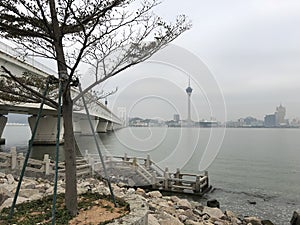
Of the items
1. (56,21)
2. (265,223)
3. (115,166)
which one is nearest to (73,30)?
(56,21)

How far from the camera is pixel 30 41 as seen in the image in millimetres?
6645

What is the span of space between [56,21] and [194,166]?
72.8 feet

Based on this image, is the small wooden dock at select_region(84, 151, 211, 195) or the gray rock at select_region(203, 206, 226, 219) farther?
the small wooden dock at select_region(84, 151, 211, 195)

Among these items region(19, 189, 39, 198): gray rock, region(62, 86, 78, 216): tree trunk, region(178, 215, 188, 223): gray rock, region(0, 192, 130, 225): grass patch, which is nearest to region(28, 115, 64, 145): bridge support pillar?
region(19, 189, 39, 198): gray rock

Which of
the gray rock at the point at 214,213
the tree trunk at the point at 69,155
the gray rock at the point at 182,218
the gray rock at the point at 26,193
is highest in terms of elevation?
the tree trunk at the point at 69,155

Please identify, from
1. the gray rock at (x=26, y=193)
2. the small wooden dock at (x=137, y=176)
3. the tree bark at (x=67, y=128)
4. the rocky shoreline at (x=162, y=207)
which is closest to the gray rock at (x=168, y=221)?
the rocky shoreline at (x=162, y=207)

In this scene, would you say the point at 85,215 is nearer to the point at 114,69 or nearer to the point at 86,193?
the point at 86,193

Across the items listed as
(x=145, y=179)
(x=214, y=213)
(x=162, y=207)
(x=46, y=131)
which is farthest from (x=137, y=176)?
(x=46, y=131)

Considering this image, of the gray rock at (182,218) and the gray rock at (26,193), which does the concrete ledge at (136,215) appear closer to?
the gray rock at (182,218)

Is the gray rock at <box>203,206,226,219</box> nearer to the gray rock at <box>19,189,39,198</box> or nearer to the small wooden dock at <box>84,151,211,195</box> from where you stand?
the small wooden dock at <box>84,151,211,195</box>

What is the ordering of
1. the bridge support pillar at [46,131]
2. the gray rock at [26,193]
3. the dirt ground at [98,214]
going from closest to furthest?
the dirt ground at [98,214] < the gray rock at [26,193] < the bridge support pillar at [46,131]

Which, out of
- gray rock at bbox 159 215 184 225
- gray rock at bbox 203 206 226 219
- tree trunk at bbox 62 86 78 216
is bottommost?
gray rock at bbox 203 206 226 219

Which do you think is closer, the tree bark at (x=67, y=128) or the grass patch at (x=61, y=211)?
the grass patch at (x=61, y=211)

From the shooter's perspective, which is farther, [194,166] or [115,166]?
[194,166]
